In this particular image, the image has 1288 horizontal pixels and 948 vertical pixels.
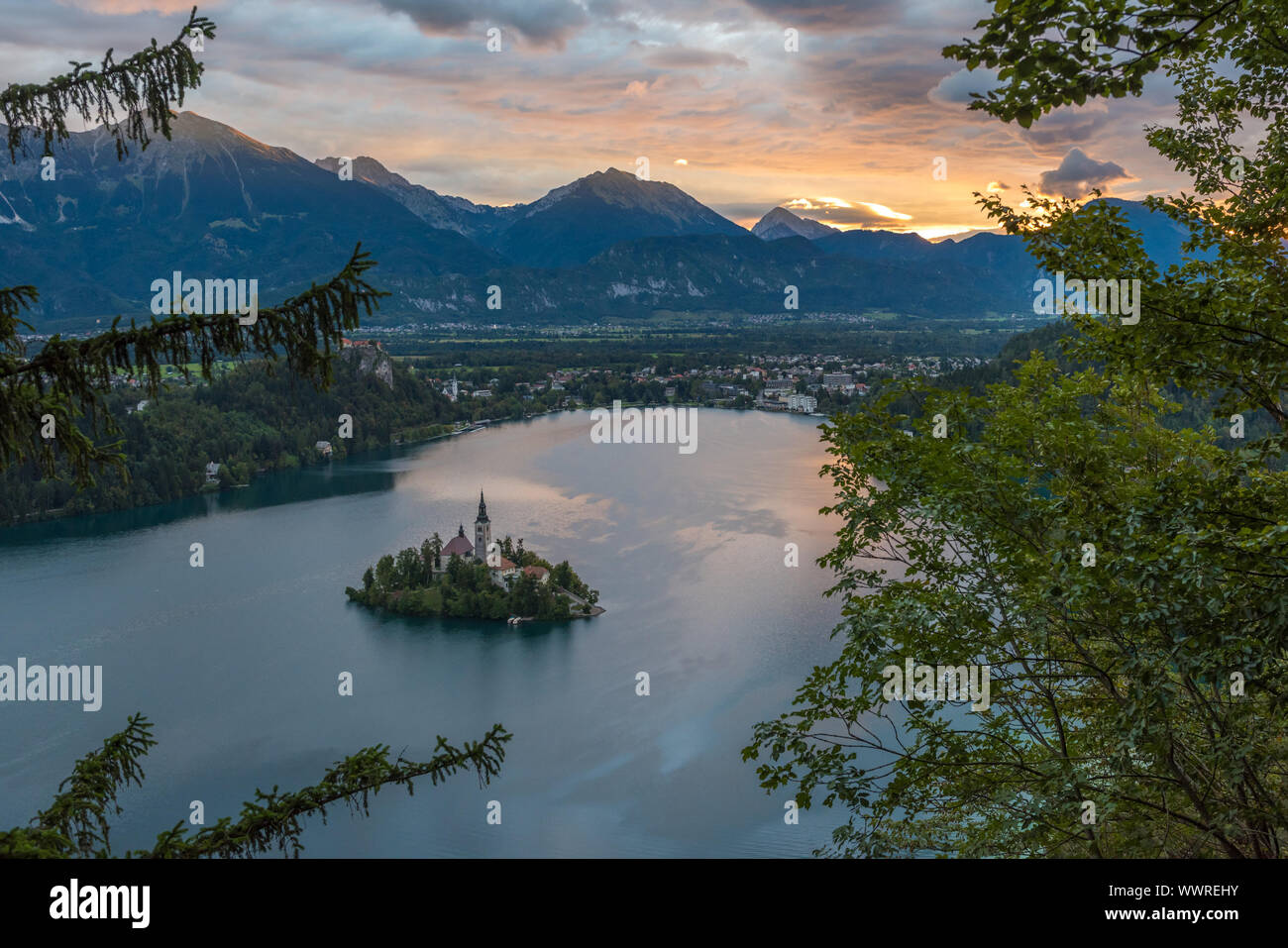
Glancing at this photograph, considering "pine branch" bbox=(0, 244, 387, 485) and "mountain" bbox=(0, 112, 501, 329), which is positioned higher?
"mountain" bbox=(0, 112, 501, 329)

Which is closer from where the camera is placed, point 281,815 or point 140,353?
point 140,353

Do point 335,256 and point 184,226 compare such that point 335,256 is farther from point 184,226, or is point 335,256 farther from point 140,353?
point 140,353

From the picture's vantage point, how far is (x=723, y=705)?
1783 centimetres

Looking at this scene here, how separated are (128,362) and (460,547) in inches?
930

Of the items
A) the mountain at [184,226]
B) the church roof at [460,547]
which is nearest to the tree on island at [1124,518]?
the church roof at [460,547]

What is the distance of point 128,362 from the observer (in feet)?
8.58

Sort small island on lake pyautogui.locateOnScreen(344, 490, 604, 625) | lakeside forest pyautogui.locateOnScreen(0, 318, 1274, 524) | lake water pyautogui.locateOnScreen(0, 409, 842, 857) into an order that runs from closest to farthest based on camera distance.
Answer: lake water pyautogui.locateOnScreen(0, 409, 842, 857)
small island on lake pyautogui.locateOnScreen(344, 490, 604, 625)
lakeside forest pyautogui.locateOnScreen(0, 318, 1274, 524)

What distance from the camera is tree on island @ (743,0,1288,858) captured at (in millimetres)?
2654
